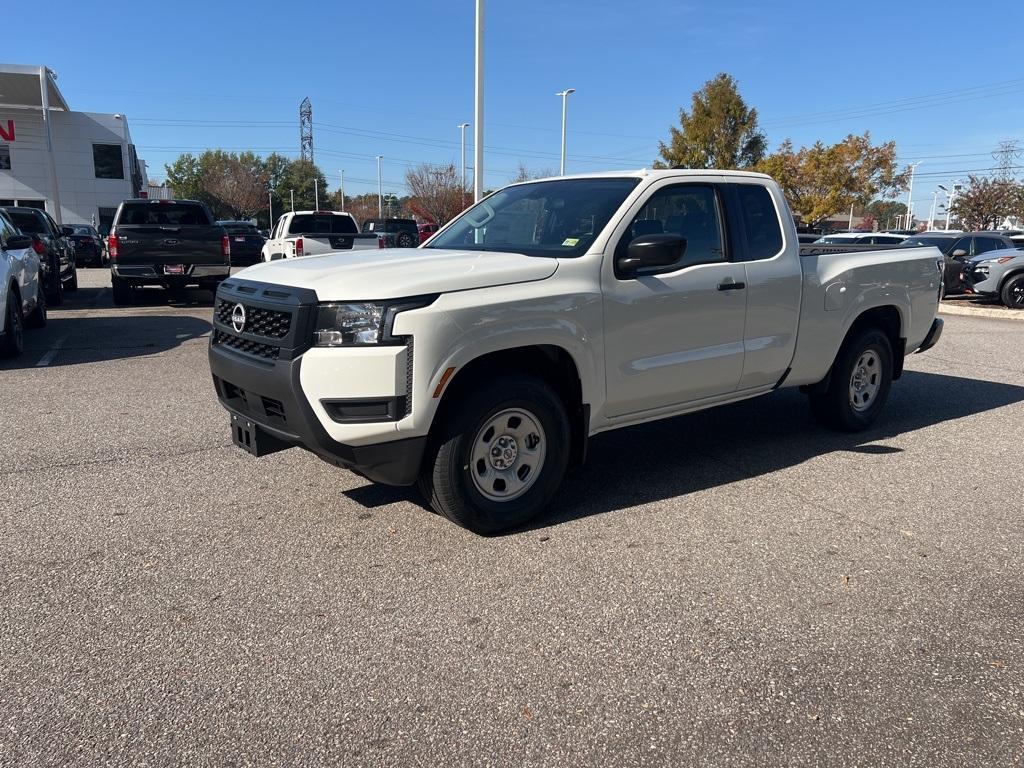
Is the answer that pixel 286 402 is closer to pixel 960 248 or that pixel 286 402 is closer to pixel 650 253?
pixel 650 253

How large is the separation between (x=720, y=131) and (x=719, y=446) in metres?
30.6

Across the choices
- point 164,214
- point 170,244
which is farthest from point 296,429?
point 164,214

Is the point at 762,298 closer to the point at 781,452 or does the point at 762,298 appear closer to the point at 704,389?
the point at 704,389

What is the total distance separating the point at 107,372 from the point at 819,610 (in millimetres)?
7584

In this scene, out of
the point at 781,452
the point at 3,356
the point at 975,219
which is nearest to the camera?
the point at 781,452

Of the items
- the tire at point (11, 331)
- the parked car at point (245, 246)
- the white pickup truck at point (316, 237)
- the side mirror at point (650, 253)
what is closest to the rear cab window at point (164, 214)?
the white pickup truck at point (316, 237)

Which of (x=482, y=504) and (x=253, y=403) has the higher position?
(x=253, y=403)

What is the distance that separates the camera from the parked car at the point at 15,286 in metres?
8.82

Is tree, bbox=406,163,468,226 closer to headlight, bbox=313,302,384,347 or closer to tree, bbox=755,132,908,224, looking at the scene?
tree, bbox=755,132,908,224

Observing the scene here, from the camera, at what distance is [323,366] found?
3.77m

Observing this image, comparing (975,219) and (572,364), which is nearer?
(572,364)

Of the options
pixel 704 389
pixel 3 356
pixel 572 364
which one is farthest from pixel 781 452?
pixel 3 356

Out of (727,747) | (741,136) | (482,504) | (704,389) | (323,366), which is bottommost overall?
(727,747)

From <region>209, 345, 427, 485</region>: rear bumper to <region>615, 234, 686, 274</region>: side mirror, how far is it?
1.56 m
